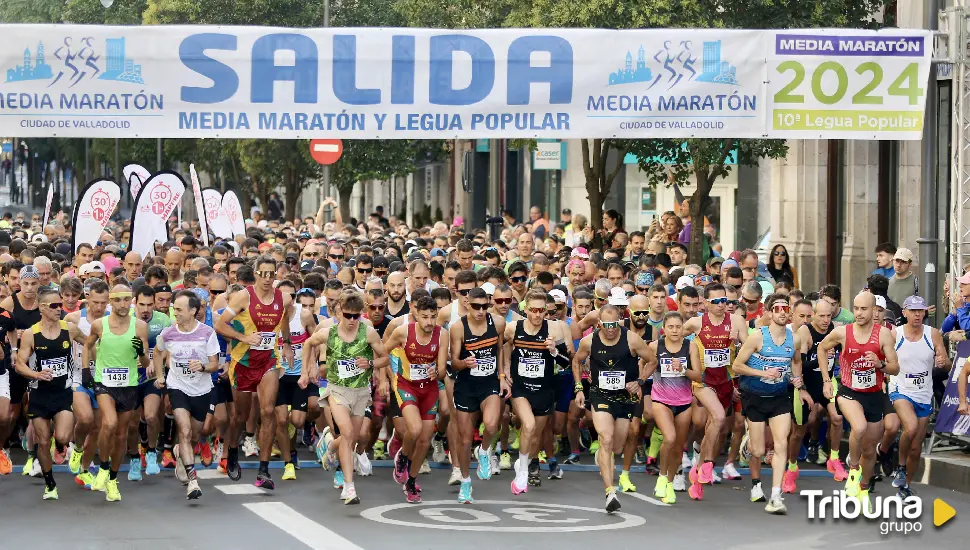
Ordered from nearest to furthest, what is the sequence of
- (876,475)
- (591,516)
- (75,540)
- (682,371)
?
(75,540), (591,516), (682,371), (876,475)

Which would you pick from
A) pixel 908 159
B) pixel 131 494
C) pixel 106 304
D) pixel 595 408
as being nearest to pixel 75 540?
pixel 131 494

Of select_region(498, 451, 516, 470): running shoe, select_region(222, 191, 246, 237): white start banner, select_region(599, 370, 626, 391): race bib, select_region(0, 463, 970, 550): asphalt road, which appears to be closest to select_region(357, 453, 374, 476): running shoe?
select_region(0, 463, 970, 550): asphalt road

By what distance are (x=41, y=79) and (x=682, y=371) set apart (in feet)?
23.1

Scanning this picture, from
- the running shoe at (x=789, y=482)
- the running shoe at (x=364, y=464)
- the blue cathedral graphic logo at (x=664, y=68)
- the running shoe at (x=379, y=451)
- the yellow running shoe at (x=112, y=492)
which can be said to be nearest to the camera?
the yellow running shoe at (x=112, y=492)

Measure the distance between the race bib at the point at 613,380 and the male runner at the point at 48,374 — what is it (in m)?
4.31

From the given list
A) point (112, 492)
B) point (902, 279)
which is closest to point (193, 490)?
point (112, 492)

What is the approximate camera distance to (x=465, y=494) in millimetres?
12938

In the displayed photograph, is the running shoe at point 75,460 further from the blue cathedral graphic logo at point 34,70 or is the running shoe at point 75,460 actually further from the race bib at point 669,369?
the race bib at point 669,369

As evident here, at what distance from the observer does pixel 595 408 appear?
12930 mm

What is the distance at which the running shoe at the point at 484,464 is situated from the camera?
13648mm

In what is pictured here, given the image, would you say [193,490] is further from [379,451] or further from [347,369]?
[379,451]

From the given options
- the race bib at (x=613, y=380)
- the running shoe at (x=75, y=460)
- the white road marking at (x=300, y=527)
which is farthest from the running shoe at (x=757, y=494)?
the running shoe at (x=75, y=460)

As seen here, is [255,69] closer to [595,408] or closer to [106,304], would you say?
[106,304]

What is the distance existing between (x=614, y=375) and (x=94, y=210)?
36.0ft
